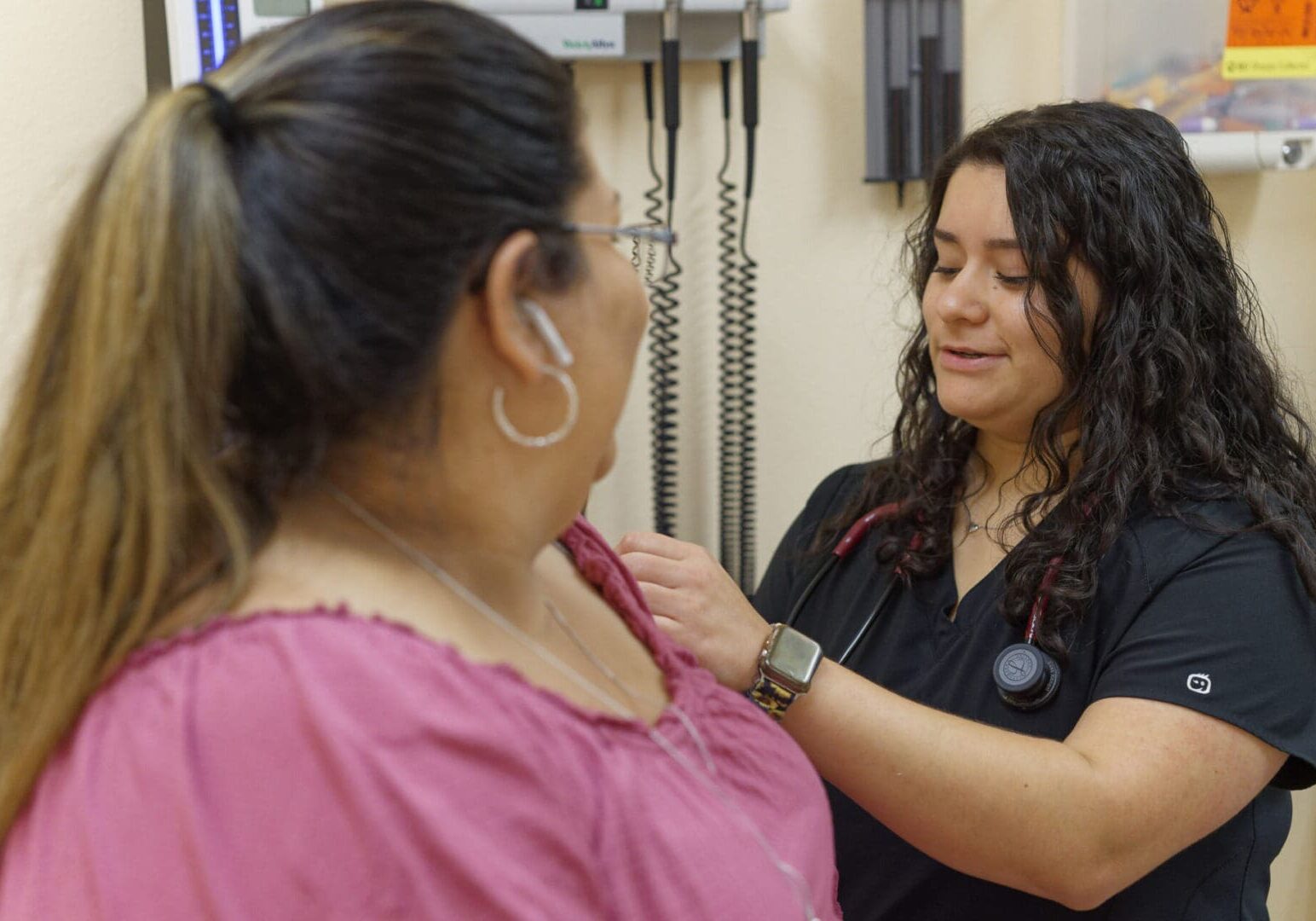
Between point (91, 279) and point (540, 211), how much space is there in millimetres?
239

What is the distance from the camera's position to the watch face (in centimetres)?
114

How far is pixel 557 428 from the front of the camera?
2.39ft

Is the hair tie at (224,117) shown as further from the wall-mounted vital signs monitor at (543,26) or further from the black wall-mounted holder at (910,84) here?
the black wall-mounted holder at (910,84)

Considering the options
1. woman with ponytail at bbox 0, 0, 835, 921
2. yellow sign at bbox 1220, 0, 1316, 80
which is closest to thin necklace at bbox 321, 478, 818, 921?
woman with ponytail at bbox 0, 0, 835, 921

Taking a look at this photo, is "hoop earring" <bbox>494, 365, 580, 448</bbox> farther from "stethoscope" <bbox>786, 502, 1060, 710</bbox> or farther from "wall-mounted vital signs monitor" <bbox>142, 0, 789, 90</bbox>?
"wall-mounted vital signs monitor" <bbox>142, 0, 789, 90</bbox>

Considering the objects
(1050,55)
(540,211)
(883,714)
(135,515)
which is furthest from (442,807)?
(1050,55)

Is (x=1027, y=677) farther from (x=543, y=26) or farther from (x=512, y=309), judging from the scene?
(x=543, y=26)

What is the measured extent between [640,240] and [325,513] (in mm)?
279

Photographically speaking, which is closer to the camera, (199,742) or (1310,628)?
(199,742)

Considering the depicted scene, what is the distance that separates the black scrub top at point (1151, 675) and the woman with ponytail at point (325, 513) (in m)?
0.62

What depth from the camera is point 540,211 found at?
69 cm

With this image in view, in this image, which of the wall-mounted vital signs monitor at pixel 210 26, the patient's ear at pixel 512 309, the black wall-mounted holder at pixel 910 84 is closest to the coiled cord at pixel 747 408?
the black wall-mounted holder at pixel 910 84

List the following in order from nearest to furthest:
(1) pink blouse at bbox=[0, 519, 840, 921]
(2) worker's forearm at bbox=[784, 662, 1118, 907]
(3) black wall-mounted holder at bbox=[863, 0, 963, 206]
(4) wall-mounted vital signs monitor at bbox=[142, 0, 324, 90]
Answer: (1) pink blouse at bbox=[0, 519, 840, 921] → (2) worker's forearm at bbox=[784, 662, 1118, 907] → (4) wall-mounted vital signs monitor at bbox=[142, 0, 324, 90] → (3) black wall-mounted holder at bbox=[863, 0, 963, 206]

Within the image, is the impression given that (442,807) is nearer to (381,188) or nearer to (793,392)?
(381,188)
